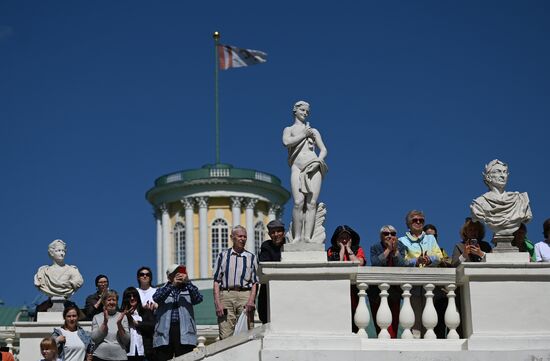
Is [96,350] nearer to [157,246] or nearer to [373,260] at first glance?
[373,260]

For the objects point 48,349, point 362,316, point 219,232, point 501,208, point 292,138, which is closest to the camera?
point 48,349

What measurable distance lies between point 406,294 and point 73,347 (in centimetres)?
359

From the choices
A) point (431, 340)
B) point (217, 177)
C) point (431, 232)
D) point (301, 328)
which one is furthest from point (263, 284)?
point (217, 177)

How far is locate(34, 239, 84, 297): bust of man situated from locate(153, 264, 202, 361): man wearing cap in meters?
1.93

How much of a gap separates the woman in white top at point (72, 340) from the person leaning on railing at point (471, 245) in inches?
159

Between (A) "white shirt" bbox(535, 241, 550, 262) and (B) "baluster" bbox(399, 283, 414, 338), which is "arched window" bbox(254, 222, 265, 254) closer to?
(A) "white shirt" bbox(535, 241, 550, 262)

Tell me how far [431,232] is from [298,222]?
323cm

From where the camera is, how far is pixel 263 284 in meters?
Result: 14.2

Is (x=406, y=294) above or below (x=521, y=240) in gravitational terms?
below

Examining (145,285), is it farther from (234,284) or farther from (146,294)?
(234,284)

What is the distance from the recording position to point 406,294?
1379 cm

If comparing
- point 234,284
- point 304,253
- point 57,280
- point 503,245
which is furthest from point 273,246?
point 57,280

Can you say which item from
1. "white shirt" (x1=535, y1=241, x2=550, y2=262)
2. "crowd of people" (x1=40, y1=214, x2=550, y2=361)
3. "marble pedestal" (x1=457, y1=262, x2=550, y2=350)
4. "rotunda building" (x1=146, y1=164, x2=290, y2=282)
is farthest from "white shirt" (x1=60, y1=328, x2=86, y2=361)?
"rotunda building" (x1=146, y1=164, x2=290, y2=282)

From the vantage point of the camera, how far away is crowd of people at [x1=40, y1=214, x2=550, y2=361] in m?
14.2
